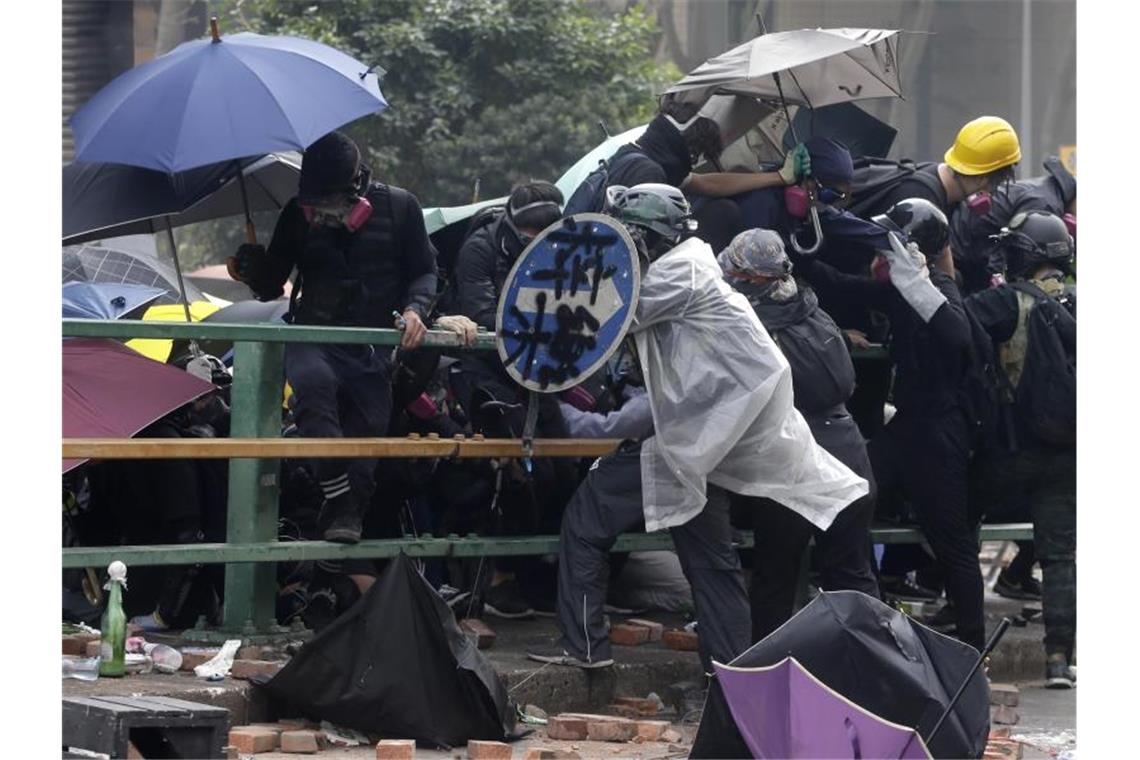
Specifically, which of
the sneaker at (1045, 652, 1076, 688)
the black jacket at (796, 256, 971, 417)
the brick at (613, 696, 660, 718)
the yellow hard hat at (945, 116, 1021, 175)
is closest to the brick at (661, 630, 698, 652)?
the brick at (613, 696, 660, 718)

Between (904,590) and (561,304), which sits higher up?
(561,304)

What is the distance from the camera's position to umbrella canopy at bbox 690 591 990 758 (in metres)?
5.46

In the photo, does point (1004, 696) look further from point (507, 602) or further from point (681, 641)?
point (507, 602)

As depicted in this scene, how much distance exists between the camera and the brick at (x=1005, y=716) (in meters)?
7.39

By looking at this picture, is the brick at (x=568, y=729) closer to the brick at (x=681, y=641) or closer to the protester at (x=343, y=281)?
the protester at (x=343, y=281)

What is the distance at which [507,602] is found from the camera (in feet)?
26.4

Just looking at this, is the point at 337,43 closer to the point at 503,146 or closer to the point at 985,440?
the point at 503,146

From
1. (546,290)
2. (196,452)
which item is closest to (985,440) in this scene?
(546,290)

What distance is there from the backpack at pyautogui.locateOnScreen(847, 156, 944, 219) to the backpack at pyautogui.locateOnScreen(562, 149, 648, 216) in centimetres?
136

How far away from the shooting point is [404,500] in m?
7.84

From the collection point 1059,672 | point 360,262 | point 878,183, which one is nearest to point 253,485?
point 360,262

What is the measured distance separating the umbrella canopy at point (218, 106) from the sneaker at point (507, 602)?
206 cm

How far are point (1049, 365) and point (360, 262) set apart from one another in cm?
288

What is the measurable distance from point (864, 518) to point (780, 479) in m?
0.71
